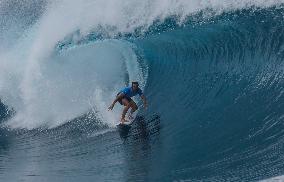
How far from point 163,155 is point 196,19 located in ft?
26.1

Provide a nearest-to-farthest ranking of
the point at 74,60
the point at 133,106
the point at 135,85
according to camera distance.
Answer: the point at 135,85 → the point at 133,106 → the point at 74,60

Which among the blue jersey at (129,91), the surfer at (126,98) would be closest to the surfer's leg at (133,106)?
the surfer at (126,98)

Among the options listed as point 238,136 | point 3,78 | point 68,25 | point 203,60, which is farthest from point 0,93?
Result: point 238,136

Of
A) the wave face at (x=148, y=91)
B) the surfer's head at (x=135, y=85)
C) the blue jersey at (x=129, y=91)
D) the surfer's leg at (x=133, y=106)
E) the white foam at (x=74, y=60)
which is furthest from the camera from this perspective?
the white foam at (x=74, y=60)

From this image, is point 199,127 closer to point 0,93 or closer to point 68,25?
point 0,93

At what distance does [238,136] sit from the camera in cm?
1068

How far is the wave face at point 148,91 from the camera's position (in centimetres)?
1053

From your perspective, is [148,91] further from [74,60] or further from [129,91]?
[74,60]

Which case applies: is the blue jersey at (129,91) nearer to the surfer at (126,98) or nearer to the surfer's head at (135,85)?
the surfer at (126,98)

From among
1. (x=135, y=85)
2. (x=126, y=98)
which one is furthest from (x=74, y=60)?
(x=135, y=85)

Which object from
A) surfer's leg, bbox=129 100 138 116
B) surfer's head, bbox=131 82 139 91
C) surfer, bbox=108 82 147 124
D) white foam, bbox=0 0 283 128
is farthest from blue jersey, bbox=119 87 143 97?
white foam, bbox=0 0 283 128

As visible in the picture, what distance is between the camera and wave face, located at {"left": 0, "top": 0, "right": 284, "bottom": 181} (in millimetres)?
10531

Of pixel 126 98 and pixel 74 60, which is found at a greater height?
pixel 74 60

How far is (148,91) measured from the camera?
571 inches
